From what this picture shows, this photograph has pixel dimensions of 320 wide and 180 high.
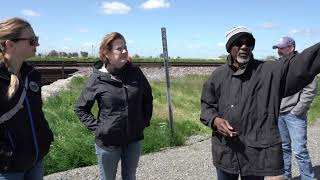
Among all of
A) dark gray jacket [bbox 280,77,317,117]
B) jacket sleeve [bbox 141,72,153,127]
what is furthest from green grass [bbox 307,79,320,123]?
jacket sleeve [bbox 141,72,153,127]

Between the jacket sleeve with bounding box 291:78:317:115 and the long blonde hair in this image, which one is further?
the jacket sleeve with bounding box 291:78:317:115

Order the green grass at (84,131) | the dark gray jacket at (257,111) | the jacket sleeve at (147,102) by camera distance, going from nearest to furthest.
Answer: the dark gray jacket at (257,111) → the jacket sleeve at (147,102) → the green grass at (84,131)

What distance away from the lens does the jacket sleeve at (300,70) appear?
3.10m

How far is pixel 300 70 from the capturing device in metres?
3.18

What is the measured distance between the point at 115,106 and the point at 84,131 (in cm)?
511

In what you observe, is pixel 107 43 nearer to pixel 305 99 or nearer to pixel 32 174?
pixel 32 174

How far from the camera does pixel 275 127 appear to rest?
3383 millimetres

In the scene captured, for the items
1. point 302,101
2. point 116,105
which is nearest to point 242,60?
point 116,105

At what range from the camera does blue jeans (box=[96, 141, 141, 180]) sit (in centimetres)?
430

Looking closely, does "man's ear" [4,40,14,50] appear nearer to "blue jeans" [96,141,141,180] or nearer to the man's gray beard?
"blue jeans" [96,141,141,180]

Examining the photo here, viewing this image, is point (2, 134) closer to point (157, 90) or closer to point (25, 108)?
point (25, 108)

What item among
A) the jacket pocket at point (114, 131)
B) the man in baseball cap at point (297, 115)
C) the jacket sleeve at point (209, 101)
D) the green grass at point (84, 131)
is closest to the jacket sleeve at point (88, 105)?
the jacket pocket at point (114, 131)

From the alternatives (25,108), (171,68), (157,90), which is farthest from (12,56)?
(171,68)

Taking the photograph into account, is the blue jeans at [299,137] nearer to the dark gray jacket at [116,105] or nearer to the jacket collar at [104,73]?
the dark gray jacket at [116,105]
